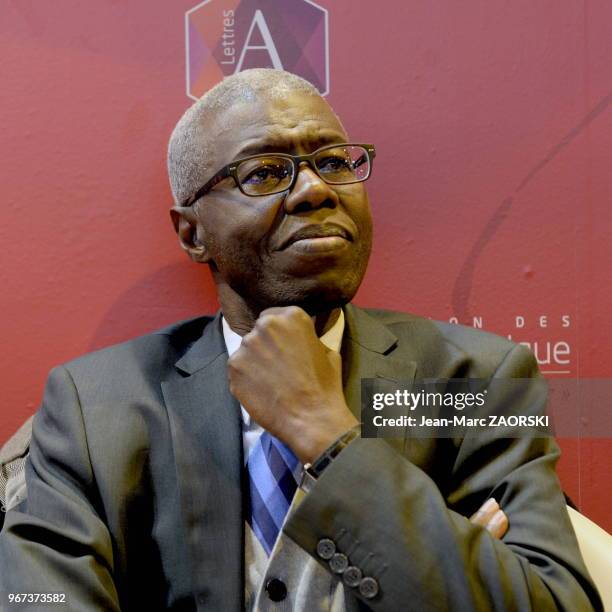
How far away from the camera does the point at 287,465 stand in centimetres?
121

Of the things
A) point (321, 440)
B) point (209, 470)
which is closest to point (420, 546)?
point (321, 440)

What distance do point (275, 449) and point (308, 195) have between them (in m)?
0.42

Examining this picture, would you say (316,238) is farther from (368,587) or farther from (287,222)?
(368,587)

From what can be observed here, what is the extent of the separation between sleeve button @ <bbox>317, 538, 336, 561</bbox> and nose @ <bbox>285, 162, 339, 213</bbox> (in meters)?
0.54

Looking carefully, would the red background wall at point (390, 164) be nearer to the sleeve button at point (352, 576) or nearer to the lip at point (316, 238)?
the lip at point (316, 238)

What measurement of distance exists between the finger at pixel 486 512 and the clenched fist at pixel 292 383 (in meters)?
0.27

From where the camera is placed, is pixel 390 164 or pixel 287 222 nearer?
pixel 287 222

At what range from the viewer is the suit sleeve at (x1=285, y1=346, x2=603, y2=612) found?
3.08 feet

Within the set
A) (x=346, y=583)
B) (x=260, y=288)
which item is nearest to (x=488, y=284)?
(x=260, y=288)

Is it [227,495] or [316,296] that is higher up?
[316,296]

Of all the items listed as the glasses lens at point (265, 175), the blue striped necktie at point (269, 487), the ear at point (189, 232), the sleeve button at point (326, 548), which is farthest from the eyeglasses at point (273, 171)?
the sleeve button at point (326, 548)

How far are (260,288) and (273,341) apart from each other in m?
0.17

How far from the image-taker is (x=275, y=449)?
122cm

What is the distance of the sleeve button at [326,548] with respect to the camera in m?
0.97
